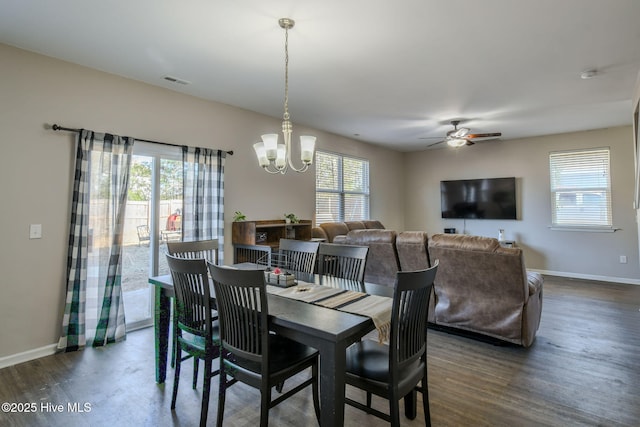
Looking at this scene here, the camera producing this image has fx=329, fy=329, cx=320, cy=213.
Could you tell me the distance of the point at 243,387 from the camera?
249cm

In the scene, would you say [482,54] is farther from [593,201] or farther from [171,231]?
[593,201]

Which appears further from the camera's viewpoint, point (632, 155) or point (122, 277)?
point (632, 155)

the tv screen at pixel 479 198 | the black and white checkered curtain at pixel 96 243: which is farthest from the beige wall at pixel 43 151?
the tv screen at pixel 479 198

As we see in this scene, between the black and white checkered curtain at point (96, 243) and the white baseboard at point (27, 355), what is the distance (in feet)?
0.27

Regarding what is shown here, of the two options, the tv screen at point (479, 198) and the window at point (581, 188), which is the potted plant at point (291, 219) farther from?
the window at point (581, 188)

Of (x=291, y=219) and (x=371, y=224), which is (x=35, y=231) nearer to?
(x=291, y=219)

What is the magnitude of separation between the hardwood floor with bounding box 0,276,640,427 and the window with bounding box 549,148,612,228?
3.32 m

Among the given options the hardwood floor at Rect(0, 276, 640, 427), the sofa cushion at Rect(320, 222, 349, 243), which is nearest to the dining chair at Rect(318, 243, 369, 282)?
the hardwood floor at Rect(0, 276, 640, 427)

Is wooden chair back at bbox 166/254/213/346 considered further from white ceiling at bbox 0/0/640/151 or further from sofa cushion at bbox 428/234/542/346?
sofa cushion at bbox 428/234/542/346

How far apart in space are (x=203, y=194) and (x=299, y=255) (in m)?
1.81

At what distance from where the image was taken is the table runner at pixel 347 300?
1727mm

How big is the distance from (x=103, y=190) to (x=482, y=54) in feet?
12.9

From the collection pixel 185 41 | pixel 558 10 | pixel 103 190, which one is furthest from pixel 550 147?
pixel 103 190

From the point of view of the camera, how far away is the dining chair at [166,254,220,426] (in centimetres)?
190
